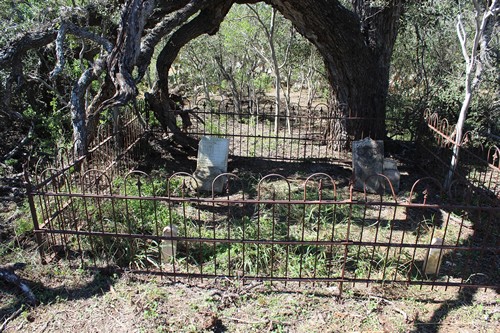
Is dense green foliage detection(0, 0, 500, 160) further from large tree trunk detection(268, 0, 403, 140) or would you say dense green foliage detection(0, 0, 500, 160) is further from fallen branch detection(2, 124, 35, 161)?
large tree trunk detection(268, 0, 403, 140)

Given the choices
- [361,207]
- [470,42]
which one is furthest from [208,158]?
[470,42]

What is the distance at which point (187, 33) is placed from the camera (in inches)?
303

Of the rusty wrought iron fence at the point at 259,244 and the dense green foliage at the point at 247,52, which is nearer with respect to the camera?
the rusty wrought iron fence at the point at 259,244

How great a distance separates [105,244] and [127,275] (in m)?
0.50

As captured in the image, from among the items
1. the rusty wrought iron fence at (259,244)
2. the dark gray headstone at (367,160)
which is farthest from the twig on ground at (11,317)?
the dark gray headstone at (367,160)

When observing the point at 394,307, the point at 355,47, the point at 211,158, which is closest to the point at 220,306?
the point at 394,307

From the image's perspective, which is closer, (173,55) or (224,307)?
(224,307)

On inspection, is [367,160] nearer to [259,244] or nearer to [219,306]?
[259,244]

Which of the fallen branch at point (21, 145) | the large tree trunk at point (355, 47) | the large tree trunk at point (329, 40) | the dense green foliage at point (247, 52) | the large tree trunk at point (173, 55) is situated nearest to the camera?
the dense green foliage at point (247, 52)

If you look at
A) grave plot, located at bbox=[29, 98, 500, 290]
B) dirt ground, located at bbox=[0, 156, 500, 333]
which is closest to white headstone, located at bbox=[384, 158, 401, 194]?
grave plot, located at bbox=[29, 98, 500, 290]

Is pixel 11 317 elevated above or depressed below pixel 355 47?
below

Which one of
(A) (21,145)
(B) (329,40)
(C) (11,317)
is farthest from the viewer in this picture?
(B) (329,40)

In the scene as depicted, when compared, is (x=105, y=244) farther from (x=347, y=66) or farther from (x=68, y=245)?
(x=347, y=66)

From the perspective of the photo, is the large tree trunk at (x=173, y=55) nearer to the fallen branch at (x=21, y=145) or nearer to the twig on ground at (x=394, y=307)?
the fallen branch at (x=21, y=145)
